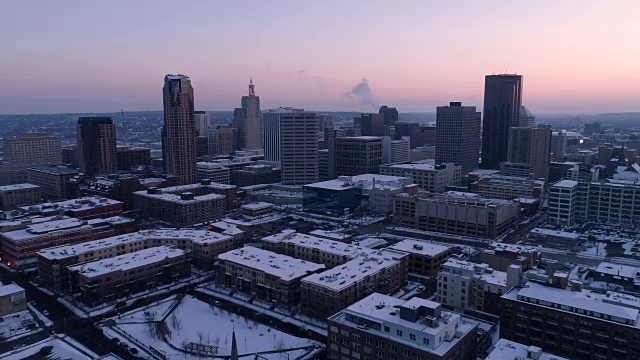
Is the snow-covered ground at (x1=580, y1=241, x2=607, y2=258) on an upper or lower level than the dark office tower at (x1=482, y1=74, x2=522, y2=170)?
lower

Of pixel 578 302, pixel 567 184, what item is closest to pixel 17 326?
pixel 578 302

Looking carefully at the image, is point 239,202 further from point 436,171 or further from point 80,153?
point 80,153

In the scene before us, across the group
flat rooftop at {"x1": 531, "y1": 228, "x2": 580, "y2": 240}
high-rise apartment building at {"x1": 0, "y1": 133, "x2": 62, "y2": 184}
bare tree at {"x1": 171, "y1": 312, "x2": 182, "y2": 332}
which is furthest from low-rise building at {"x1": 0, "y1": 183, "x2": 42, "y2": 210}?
flat rooftop at {"x1": 531, "y1": 228, "x2": 580, "y2": 240}

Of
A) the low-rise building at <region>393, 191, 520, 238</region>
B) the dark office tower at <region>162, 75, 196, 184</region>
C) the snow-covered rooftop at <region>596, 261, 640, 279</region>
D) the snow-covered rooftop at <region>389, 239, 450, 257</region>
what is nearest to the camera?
the snow-covered rooftop at <region>596, 261, 640, 279</region>

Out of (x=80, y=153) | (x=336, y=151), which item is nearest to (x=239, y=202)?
(x=336, y=151)

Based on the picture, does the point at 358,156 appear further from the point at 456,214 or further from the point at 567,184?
the point at 567,184

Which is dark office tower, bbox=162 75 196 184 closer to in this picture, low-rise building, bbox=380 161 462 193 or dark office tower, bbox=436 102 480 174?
low-rise building, bbox=380 161 462 193
